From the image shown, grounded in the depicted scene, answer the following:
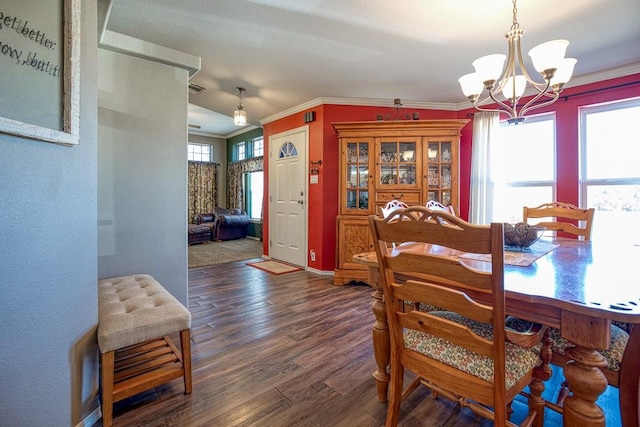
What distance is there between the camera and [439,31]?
91.3 inches

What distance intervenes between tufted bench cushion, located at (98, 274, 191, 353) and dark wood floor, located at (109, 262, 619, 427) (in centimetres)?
40

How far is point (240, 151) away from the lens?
8023 millimetres

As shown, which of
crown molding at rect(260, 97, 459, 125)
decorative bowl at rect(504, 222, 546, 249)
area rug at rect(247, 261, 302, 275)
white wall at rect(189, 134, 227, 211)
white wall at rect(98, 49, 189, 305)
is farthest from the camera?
white wall at rect(189, 134, 227, 211)

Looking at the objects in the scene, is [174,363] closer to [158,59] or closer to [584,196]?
[158,59]

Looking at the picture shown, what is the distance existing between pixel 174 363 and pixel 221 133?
756 cm

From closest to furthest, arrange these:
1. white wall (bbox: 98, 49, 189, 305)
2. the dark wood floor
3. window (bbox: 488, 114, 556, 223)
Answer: the dark wood floor
white wall (bbox: 98, 49, 189, 305)
window (bbox: 488, 114, 556, 223)

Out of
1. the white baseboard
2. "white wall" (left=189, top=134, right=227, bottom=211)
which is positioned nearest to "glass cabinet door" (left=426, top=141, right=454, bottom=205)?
the white baseboard

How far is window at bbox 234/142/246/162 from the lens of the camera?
790 cm

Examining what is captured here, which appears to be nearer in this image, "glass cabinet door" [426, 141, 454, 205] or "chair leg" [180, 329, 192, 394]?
"chair leg" [180, 329, 192, 394]

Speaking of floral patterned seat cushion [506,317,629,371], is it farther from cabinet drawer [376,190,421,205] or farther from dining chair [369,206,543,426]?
cabinet drawer [376,190,421,205]

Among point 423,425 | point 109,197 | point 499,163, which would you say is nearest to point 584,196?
point 499,163

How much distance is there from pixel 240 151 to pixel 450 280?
780cm

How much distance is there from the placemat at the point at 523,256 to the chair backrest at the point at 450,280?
0.42 m

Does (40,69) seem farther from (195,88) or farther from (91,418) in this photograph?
(195,88)
